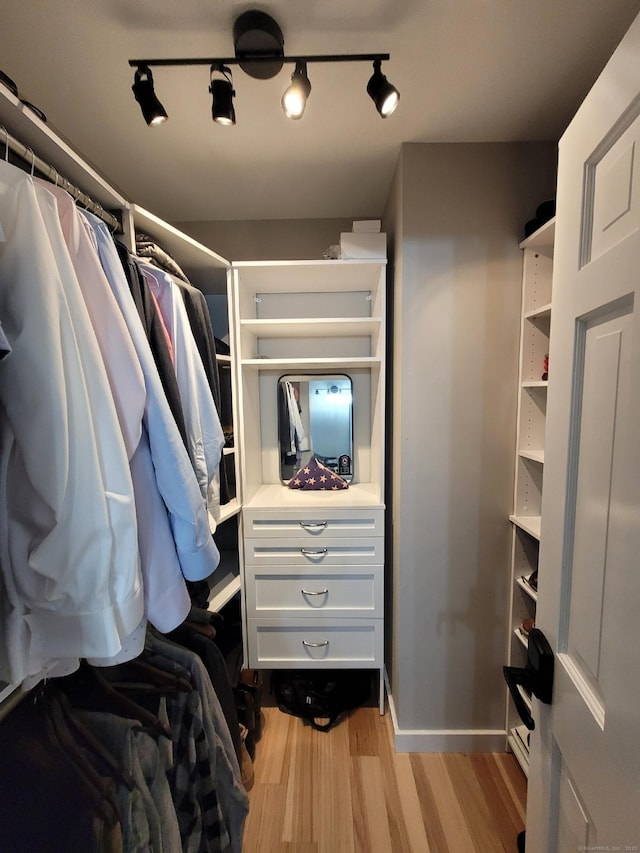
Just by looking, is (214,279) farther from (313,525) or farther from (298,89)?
(313,525)

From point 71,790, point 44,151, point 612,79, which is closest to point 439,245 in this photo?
point 612,79

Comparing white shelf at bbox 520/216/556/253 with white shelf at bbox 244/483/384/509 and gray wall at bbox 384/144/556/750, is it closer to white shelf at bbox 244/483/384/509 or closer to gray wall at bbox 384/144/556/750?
gray wall at bbox 384/144/556/750

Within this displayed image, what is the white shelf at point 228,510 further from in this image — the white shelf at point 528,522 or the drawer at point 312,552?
the white shelf at point 528,522

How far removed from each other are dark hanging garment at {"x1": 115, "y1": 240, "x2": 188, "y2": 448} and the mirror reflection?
39.3 inches

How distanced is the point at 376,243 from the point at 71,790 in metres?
1.80

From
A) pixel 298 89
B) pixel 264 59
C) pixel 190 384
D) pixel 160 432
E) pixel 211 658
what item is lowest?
pixel 211 658

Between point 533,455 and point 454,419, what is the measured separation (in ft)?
0.99

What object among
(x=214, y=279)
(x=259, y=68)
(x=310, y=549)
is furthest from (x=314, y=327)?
(x=310, y=549)

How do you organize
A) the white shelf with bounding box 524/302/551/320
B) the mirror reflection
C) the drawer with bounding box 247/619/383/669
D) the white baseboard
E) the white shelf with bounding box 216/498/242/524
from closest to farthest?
the white shelf with bounding box 524/302/551/320 → the white shelf with bounding box 216/498/242/524 → the white baseboard → the drawer with bounding box 247/619/383/669 → the mirror reflection

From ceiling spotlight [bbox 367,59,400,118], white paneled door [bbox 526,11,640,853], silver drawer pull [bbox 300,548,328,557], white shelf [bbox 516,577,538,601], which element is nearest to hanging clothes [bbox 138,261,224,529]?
silver drawer pull [bbox 300,548,328,557]

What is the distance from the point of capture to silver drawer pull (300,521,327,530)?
1.51m

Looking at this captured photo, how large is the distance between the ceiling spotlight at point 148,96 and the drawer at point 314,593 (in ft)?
5.33

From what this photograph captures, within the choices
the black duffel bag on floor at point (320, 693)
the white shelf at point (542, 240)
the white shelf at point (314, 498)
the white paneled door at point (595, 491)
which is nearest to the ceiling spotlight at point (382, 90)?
the white paneled door at point (595, 491)

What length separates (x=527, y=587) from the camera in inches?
51.4
